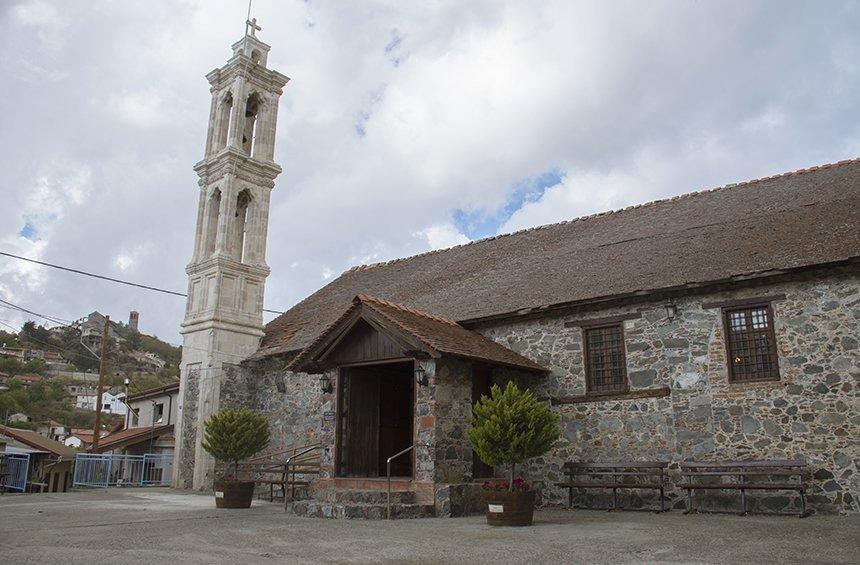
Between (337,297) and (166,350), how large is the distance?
194 ft

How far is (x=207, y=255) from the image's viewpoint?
23.3 meters

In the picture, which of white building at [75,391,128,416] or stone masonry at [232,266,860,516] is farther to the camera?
white building at [75,391,128,416]

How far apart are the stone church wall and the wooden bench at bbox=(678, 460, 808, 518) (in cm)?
26

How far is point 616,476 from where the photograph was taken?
523 inches

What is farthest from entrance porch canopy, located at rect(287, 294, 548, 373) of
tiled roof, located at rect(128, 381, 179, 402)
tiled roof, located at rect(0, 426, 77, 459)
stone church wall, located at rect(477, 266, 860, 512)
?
tiled roof, located at rect(128, 381, 179, 402)

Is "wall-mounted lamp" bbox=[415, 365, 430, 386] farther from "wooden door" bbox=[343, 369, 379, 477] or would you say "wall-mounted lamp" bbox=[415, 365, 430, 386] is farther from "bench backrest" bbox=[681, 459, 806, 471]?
"bench backrest" bbox=[681, 459, 806, 471]

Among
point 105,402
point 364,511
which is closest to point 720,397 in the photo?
point 364,511

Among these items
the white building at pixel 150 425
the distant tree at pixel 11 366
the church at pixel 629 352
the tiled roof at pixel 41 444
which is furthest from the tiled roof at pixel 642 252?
the distant tree at pixel 11 366

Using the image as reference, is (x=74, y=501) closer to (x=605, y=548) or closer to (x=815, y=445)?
(x=605, y=548)

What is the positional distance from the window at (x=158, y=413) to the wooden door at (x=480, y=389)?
19.8m

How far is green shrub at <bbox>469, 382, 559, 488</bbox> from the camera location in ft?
36.9

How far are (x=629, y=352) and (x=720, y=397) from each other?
74.0 inches

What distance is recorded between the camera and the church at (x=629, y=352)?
39.1 ft

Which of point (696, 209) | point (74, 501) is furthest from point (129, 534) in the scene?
point (696, 209)
